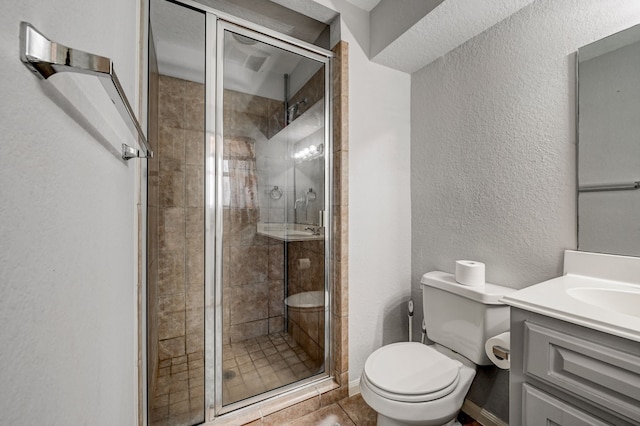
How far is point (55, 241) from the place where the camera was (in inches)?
12.7

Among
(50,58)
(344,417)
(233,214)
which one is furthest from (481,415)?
(50,58)

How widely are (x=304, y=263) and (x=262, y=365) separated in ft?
2.05

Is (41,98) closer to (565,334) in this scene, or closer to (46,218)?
(46,218)

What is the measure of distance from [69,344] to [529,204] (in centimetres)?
161

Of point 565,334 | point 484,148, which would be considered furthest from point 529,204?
point 565,334

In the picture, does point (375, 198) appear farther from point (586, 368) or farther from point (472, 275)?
point (586, 368)

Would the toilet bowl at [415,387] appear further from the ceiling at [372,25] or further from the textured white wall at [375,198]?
the ceiling at [372,25]

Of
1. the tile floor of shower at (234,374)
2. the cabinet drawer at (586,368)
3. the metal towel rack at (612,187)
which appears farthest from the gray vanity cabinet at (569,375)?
the tile floor of shower at (234,374)

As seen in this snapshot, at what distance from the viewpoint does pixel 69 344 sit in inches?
14.0

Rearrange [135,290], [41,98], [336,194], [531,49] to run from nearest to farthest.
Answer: [41,98], [135,290], [531,49], [336,194]

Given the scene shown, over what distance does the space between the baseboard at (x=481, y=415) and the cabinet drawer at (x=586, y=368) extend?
2.64 ft

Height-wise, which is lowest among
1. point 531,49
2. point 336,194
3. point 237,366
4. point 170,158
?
point 237,366

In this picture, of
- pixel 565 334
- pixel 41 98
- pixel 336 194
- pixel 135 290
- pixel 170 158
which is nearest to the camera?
pixel 41 98

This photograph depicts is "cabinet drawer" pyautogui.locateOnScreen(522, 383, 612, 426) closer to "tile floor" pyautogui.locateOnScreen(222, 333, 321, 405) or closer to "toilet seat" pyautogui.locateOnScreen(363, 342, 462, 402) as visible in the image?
"toilet seat" pyautogui.locateOnScreen(363, 342, 462, 402)
